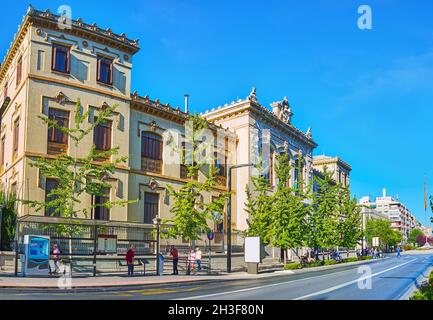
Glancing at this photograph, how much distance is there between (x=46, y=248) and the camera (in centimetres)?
2150

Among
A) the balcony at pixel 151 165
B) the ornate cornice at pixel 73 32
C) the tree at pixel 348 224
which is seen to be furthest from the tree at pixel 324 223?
the ornate cornice at pixel 73 32

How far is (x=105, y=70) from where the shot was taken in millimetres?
31297

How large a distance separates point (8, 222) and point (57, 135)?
598 centimetres

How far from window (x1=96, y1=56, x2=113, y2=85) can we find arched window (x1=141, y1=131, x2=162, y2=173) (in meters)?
5.08

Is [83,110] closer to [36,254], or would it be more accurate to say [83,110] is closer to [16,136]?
[16,136]

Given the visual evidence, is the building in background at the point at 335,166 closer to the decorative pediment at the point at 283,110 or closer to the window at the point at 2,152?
the decorative pediment at the point at 283,110

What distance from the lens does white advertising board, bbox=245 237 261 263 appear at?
1200 inches

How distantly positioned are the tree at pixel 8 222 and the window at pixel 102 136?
6.25 m

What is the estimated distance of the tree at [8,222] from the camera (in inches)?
1031

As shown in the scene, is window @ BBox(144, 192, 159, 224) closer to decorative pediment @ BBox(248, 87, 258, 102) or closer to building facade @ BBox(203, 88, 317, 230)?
building facade @ BBox(203, 88, 317, 230)

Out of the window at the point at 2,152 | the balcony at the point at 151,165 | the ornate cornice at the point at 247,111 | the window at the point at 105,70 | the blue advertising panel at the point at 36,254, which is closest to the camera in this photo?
the blue advertising panel at the point at 36,254

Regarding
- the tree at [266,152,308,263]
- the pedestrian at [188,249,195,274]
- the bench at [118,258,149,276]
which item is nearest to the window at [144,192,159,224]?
the pedestrian at [188,249,195,274]
